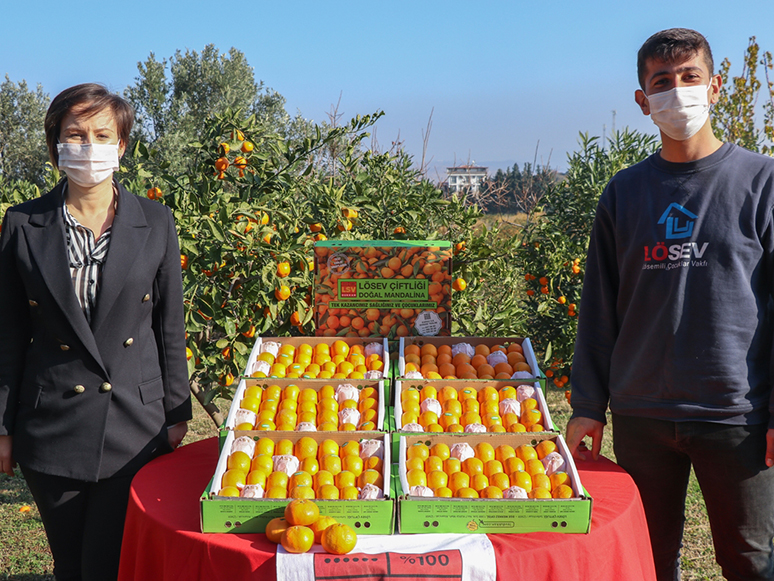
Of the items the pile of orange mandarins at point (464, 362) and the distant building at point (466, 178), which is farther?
the distant building at point (466, 178)

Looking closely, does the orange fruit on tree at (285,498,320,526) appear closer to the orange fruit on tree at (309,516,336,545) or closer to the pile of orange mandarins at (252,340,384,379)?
the orange fruit on tree at (309,516,336,545)

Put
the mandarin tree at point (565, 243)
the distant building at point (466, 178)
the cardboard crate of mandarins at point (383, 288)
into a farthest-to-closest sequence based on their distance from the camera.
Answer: the distant building at point (466, 178), the mandarin tree at point (565, 243), the cardboard crate of mandarins at point (383, 288)

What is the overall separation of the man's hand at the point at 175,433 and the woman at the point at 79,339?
4.8 inches

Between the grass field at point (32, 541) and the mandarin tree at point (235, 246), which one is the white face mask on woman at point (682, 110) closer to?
the mandarin tree at point (235, 246)

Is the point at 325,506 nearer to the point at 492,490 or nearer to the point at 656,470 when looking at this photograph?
the point at 492,490

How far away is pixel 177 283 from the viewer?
77.6 inches

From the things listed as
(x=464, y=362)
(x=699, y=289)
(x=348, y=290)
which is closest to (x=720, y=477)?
(x=699, y=289)

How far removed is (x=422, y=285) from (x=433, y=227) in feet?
5.00

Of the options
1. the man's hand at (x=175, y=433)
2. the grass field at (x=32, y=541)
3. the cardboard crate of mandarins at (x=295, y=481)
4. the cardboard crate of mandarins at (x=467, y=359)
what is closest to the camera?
the cardboard crate of mandarins at (x=295, y=481)

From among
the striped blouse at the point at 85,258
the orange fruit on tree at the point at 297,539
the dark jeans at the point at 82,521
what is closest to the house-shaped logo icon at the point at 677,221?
the orange fruit on tree at the point at 297,539

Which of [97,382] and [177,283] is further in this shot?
[177,283]

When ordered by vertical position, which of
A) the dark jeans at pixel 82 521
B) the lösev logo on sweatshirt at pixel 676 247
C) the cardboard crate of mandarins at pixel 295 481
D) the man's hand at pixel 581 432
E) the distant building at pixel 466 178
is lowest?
the dark jeans at pixel 82 521

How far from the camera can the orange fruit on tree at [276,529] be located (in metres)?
1.42

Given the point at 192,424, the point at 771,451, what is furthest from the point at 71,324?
the point at 192,424
